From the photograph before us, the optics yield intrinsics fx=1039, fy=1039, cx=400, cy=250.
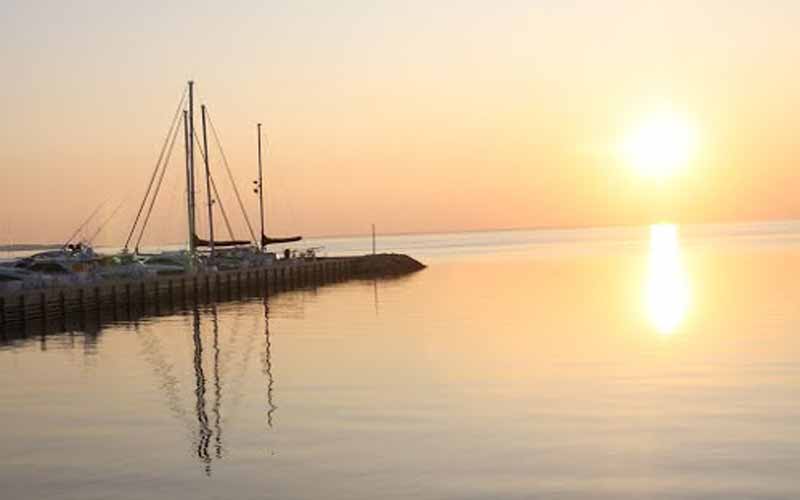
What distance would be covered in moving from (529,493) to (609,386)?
1240 centimetres

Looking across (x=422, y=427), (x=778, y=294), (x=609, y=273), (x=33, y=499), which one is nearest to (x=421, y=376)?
(x=422, y=427)

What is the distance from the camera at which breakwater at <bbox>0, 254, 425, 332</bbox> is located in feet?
178

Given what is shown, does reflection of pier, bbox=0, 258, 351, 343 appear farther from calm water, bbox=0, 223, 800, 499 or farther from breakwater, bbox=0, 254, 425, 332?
calm water, bbox=0, 223, 800, 499

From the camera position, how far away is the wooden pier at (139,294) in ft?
178

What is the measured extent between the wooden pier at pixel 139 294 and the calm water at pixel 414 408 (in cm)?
521

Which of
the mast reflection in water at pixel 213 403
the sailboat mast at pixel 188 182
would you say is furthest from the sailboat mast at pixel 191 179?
the mast reflection in water at pixel 213 403

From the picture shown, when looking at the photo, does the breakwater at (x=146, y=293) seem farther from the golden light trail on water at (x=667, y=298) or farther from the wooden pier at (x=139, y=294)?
the golden light trail on water at (x=667, y=298)

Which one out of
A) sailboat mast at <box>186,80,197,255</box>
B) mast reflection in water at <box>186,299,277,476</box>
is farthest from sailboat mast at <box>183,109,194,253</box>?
mast reflection in water at <box>186,299,277,476</box>

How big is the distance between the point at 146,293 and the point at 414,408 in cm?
4487

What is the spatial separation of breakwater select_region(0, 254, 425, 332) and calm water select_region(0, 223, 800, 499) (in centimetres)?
518

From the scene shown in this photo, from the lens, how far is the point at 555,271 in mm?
110688

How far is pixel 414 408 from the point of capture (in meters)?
27.0

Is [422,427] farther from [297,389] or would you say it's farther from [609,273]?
[609,273]

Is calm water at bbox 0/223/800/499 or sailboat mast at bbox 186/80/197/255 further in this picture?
sailboat mast at bbox 186/80/197/255
